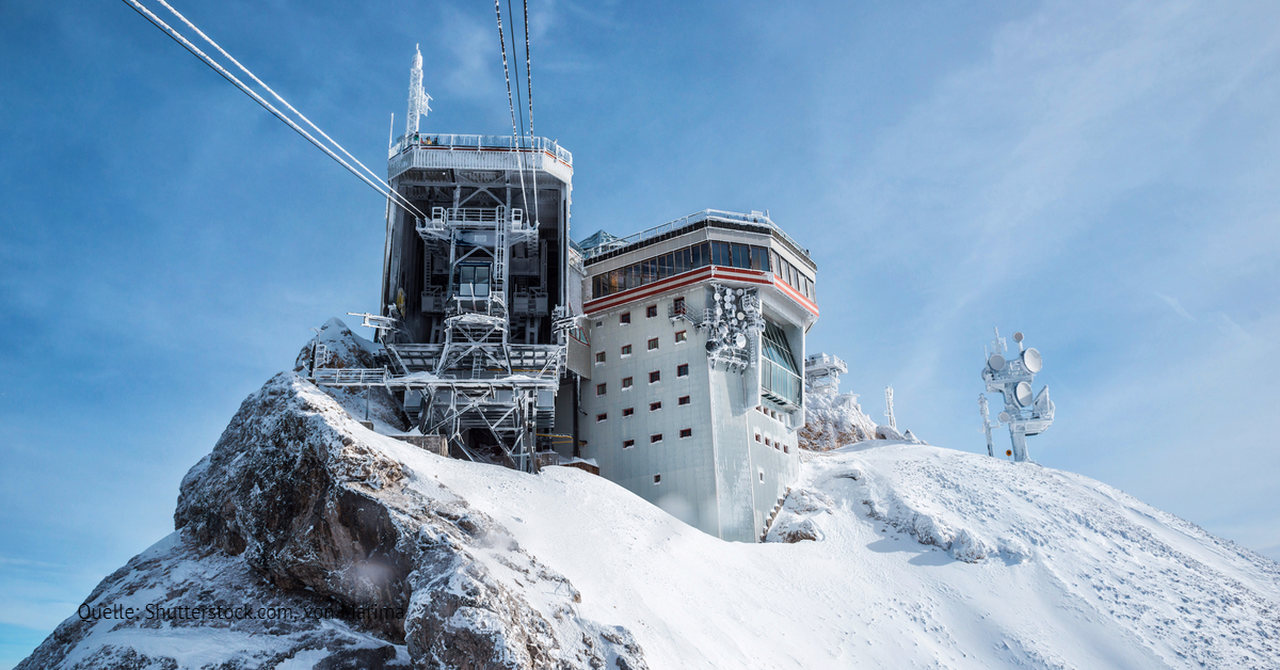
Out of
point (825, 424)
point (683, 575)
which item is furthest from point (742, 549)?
point (825, 424)

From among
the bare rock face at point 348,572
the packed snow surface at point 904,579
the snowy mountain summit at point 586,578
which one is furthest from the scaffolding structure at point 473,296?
the bare rock face at point 348,572

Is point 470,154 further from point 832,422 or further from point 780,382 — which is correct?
point 832,422

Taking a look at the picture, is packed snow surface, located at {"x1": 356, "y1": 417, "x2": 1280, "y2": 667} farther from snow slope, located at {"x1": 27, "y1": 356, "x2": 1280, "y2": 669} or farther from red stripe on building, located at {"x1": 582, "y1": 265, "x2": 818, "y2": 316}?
red stripe on building, located at {"x1": 582, "y1": 265, "x2": 818, "y2": 316}

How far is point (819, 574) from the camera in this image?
42.0m

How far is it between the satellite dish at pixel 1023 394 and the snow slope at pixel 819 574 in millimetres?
13010

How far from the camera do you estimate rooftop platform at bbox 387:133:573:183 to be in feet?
163

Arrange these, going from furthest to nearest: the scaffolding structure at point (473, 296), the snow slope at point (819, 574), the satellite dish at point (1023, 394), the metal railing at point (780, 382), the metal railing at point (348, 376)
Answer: the satellite dish at point (1023, 394) → the metal railing at point (780, 382) → the scaffolding structure at point (473, 296) → the metal railing at point (348, 376) → the snow slope at point (819, 574)

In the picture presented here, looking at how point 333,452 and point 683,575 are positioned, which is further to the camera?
point 683,575

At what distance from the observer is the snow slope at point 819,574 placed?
1170 inches

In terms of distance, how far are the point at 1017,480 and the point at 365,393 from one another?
136ft

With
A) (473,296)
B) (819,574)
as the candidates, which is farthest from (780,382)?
(473,296)

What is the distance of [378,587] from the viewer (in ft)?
95.7

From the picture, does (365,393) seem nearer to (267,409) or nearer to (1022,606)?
(267,409)

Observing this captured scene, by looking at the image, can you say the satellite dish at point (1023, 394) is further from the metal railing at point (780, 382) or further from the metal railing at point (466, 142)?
the metal railing at point (466, 142)
